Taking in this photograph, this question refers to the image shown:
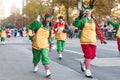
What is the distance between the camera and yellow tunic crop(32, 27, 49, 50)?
1189cm

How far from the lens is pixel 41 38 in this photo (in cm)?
1195

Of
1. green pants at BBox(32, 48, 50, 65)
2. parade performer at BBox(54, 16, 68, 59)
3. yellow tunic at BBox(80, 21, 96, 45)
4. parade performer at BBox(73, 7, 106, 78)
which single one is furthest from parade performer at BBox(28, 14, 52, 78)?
parade performer at BBox(54, 16, 68, 59)

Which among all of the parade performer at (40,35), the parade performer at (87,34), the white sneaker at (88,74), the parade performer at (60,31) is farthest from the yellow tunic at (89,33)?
the parade performer at (60,31)

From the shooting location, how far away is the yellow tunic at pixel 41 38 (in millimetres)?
11891

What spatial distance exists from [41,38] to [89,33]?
4.22 feet

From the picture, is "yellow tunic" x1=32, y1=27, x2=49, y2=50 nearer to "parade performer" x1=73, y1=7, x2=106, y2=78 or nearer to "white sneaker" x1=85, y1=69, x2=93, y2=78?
"parade performer" x1=73, y1=7, x2=106, y2=78

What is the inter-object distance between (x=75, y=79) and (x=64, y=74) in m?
1.16

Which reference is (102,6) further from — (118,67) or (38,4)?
(118,67)

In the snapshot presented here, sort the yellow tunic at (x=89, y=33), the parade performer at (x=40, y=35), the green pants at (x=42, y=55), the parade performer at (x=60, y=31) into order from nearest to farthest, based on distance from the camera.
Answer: the green pants at (x=42, y=55) → the yellow tunic at (x=89, y=33) → the parade performer at (x=40, y=35) → the parade performer at (x=60, y=31)

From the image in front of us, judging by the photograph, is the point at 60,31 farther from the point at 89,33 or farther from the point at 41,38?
the point at 89,33

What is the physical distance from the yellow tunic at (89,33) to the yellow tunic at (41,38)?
3.19 ft

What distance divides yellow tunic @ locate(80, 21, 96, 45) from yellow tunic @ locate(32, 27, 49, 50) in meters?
0.97

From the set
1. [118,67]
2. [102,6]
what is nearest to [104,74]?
[118,67]

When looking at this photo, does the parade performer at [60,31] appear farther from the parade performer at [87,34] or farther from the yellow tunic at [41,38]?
the parade performer at [87,34]
